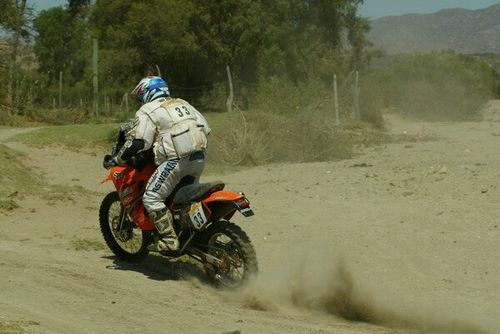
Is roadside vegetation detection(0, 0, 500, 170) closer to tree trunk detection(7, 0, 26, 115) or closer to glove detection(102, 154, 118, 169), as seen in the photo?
tree trunk detection(7, 0, 26, 115)

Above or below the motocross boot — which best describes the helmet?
above

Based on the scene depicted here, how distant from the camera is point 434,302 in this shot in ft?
25.1

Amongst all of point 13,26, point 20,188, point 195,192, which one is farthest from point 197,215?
point 13,26

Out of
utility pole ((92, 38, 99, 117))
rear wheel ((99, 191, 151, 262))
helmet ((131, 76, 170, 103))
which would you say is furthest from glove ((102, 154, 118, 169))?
utility pole ((92, 38, 99, 117))

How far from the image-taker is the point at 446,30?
7619cm

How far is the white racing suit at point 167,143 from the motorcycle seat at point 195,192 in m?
0.10

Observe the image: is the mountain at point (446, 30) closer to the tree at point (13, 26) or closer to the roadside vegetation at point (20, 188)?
the tree at point (13, 26)

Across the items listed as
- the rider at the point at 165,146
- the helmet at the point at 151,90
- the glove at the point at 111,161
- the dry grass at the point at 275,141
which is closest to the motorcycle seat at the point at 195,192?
the rider at the point at 165,146

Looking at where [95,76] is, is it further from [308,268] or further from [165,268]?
[308,268]

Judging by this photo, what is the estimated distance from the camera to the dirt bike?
7.61m

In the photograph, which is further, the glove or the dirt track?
the glove

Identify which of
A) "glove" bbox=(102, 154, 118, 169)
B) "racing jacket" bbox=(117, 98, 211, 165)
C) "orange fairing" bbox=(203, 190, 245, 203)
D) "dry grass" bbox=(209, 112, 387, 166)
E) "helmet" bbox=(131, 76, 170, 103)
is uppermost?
"helmet" bbox=(131, 76, 170, 103)

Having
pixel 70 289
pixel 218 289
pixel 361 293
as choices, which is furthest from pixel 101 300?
pixel 361 293

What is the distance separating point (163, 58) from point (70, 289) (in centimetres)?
3347
